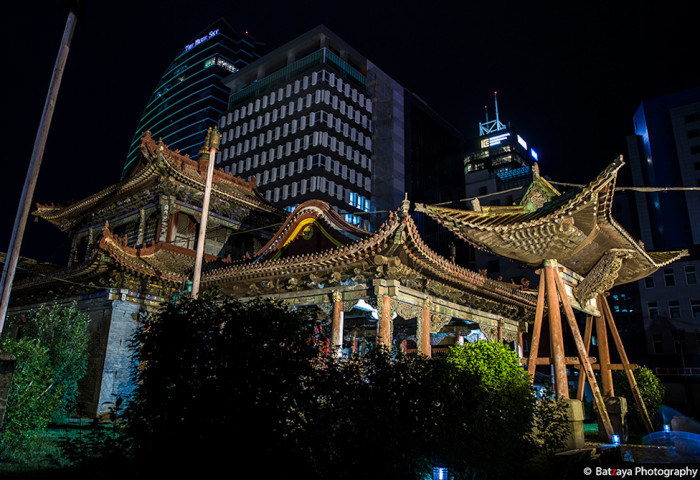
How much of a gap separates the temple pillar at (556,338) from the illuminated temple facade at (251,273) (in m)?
3.01

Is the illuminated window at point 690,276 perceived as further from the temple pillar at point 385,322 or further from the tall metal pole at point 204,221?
the tall metal pole at point 204,221

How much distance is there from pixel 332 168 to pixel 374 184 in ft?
27.6

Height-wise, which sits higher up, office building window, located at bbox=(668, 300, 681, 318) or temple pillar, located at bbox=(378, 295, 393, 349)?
office building window, located at bbox=(668, 300, 681, 318)

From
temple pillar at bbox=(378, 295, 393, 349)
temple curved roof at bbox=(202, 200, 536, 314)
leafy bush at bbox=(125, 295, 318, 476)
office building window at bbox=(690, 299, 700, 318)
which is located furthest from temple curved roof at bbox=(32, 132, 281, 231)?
office building window at bbox=(690, 299, 700, 318)

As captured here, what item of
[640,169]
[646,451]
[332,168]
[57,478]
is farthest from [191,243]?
[640,169]

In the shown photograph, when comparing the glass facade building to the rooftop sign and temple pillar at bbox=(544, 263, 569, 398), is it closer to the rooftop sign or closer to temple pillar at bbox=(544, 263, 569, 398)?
temple pillar at bbox=(544, 263, 569, 398)

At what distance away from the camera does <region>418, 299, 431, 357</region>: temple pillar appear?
1642 centimetres

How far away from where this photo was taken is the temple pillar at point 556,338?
13.3m

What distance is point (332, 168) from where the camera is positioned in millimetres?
60250

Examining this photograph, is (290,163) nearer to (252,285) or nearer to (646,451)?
(252,285)

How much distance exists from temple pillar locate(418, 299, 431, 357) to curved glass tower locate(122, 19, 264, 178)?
82.8 meters

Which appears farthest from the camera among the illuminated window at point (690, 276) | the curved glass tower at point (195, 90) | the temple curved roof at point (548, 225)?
the curved glass tower at point (195, 90)

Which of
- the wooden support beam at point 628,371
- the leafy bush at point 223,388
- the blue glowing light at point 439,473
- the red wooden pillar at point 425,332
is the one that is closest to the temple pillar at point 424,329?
the red wooden pillar at point 425,332

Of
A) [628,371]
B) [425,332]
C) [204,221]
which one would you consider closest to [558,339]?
[425,332]
